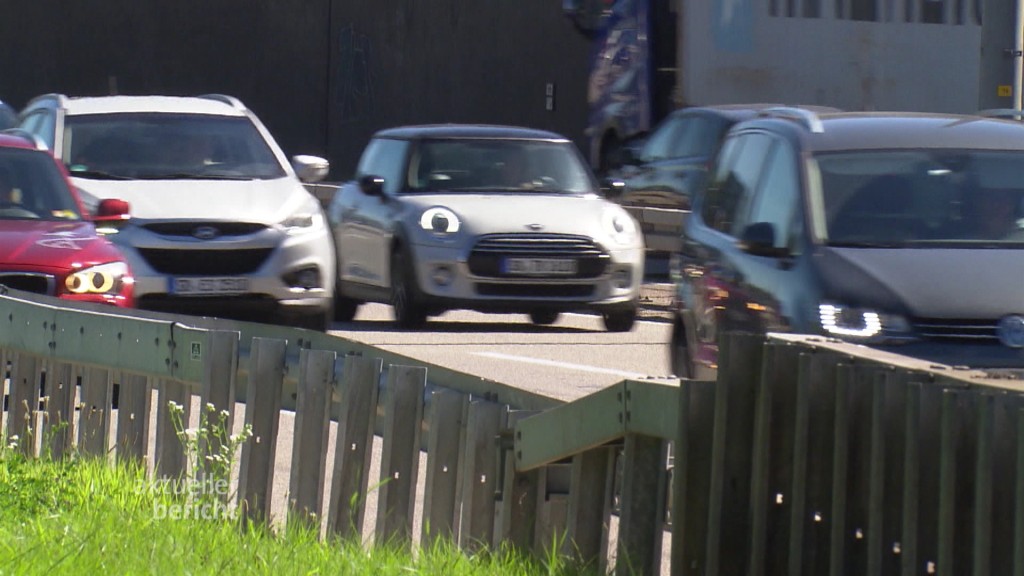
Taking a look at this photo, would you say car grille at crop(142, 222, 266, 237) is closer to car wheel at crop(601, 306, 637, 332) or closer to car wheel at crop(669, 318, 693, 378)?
car wheel at crop(601, 306, 637, 332)

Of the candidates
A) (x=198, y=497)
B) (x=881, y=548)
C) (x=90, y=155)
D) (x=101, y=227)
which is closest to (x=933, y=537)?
(x=881, y=548)

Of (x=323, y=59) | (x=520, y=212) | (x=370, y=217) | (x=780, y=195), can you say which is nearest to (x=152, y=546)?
(x=780, y=195)

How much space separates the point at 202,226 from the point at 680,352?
4389 millimetres

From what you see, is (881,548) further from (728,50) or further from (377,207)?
(728,50)

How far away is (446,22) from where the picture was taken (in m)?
35.9

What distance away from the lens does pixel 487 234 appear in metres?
14.9

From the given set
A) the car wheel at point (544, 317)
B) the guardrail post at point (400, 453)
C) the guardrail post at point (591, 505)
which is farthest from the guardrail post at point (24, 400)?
the car wheel at point (544, 317)

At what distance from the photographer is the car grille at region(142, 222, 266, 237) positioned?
13594mm

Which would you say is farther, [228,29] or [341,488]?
[228,29]

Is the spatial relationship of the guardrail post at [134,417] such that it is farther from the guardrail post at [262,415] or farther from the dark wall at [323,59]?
the dark wall at [323,59]

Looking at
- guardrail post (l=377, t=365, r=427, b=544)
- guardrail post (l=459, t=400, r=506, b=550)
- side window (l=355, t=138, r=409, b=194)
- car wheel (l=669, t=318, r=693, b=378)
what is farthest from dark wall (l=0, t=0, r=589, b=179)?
guardrail post (l=459, t=400, r=506, b=550)

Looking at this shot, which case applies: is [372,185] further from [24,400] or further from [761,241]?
[24,400]

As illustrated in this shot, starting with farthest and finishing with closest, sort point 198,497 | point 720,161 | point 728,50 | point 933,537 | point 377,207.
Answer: point 728,50 < point 377,207 < point 720,161 < point 198,497 < point 933,537

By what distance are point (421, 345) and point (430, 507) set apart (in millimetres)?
8055
